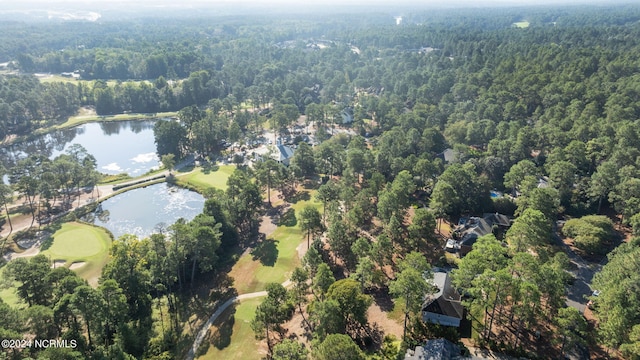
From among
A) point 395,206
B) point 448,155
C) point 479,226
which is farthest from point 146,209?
point 448,155

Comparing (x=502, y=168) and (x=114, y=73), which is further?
(x=114, y=73)

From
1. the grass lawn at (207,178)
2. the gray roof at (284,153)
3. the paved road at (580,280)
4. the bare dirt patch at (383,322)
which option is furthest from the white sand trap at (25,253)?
the paved road at (580,280)

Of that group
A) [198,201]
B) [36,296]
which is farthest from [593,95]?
[36,296]

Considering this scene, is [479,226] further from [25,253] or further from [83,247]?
[25,253]

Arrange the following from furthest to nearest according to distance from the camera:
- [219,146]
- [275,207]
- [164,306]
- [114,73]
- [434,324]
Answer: [114,73], [219,146], [275,207], [164,306], [434,324]

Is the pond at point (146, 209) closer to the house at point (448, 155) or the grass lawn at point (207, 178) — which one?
the grass lawn at point (207, 178)

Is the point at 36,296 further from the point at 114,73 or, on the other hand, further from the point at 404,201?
the point at 114,73

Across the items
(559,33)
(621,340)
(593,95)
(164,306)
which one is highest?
(559,33)

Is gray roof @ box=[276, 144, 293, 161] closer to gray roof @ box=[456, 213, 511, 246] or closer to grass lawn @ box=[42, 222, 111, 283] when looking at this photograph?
grass lawn @ box=[42, 222, 111, 283]
